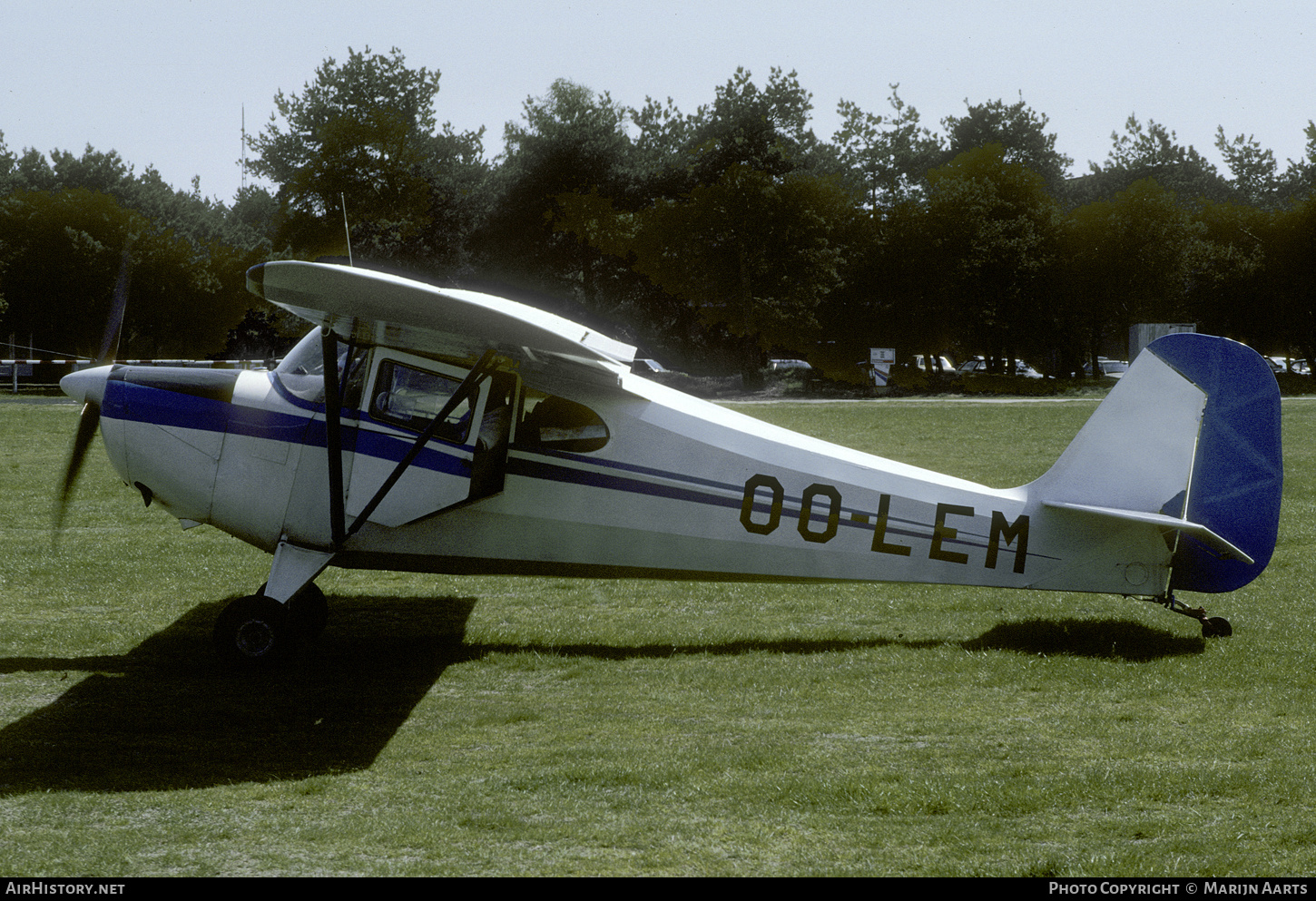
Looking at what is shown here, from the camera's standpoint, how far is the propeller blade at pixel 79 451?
789 centimetres

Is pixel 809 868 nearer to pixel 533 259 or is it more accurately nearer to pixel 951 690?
pixel 951 690

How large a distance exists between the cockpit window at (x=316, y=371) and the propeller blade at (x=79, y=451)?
4.42 feet

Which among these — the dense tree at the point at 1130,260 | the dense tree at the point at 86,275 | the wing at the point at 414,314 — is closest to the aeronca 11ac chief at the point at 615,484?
the wing at the point at 414,314

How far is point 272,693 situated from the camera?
7.07m

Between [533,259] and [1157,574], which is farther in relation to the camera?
[533,259]

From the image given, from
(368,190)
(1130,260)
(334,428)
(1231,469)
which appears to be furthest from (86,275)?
(1231,469)

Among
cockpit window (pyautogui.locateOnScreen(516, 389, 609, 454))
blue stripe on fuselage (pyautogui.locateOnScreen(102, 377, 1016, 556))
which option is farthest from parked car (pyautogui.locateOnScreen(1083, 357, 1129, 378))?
cockpit window (pyautogui.locateOnScreen(516, 389, 609, 454))

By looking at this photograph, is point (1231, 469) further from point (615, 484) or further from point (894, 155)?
point (894, 155)

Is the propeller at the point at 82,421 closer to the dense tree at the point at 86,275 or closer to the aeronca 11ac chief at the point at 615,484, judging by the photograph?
the aeronca 11ac chief at the point at 615,484

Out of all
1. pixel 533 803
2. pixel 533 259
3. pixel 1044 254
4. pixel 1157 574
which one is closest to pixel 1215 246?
pixel 1044 254

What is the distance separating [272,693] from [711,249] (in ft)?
161

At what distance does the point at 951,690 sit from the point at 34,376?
186 feet

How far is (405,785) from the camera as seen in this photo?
17.9 feet

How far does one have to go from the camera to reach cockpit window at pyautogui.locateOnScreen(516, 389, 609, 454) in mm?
7824
